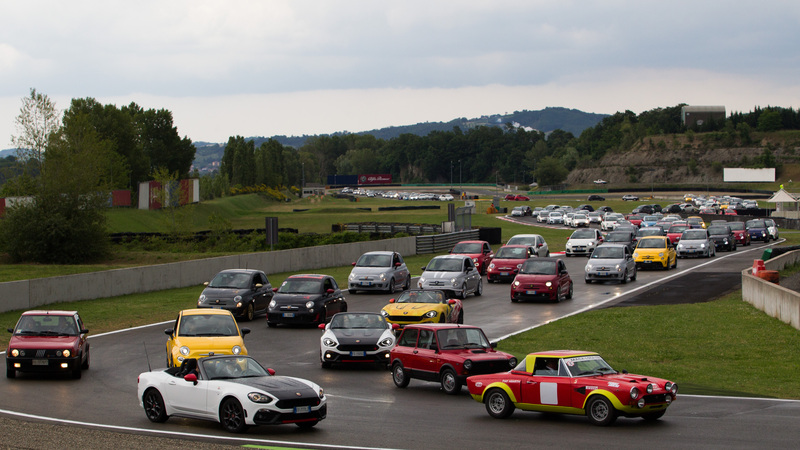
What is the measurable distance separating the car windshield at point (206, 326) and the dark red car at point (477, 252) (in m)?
23.3

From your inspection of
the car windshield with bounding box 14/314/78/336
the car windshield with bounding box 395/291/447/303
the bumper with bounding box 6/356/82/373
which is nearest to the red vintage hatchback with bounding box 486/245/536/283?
the car windshield with bounding box 395/291/447/303

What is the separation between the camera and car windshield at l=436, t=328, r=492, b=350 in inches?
679

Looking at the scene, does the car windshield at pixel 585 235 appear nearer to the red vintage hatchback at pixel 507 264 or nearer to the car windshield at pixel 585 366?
the red vintage hatchback at pixel 507 264

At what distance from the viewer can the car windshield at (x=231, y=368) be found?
13.8 meters

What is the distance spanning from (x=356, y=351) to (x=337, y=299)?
25.6ft

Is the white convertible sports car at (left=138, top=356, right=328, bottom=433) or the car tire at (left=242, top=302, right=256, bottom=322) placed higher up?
the white convertible sports car at (left=138, top=356, right=328, bottom=433)

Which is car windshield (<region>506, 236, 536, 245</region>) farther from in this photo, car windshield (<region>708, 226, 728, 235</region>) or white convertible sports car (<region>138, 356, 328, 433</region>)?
white convertible sports car (<region>138, 356, 328, 433</region>)

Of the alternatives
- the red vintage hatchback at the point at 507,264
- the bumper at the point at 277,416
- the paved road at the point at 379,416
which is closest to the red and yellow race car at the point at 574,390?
the paved road at the point at 379,416

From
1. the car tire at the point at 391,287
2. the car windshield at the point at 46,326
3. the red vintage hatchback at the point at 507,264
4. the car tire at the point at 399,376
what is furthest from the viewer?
the red vintage hatchback at the point at 507,264

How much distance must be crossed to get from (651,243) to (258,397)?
34857 millimetres

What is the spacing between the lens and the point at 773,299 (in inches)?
1024

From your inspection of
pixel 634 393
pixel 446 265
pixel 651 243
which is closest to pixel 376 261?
pixel 446 265

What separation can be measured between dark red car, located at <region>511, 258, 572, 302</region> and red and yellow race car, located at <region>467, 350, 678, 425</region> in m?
17.0

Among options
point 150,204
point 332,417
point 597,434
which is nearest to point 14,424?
point 332,417
